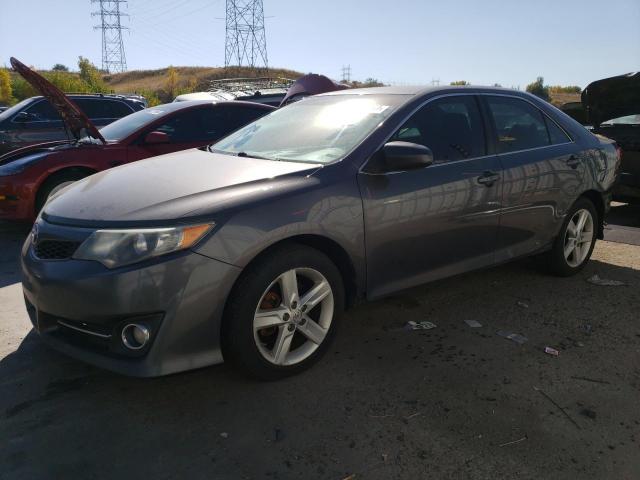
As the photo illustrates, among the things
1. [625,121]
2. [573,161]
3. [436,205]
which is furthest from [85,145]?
[625,121]

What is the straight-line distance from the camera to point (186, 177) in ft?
9.93

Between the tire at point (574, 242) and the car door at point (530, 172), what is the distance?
151 millimetres

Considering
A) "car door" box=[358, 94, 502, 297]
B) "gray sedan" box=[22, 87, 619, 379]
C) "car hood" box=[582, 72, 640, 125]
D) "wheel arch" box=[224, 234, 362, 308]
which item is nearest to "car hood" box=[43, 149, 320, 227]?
"gray sedan" box=[22, 87, 619, 379]

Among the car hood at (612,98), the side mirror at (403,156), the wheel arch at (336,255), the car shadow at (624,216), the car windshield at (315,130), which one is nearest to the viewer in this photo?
the wheel arch at (336,255)

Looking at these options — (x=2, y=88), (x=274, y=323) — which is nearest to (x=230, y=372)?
(x=274, y=323)

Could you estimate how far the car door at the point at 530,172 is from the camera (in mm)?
3852

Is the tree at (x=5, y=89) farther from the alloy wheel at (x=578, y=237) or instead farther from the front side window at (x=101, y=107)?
the alloy wheel at (x=578, y=237)

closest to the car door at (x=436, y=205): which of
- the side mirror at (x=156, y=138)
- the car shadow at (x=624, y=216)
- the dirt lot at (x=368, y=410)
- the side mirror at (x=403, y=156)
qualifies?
the side mirror at (x=403, y=156)

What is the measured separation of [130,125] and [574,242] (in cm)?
509

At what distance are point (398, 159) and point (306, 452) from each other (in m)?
1.64

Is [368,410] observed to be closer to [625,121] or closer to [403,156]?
[403,156]

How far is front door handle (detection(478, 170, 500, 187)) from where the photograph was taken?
11.8 feet

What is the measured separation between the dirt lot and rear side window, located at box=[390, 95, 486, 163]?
117cm

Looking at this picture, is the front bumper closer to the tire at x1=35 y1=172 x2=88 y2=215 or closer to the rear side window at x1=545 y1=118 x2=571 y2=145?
the rear side window at x1=545 y1=118 x2=571 y2=145
